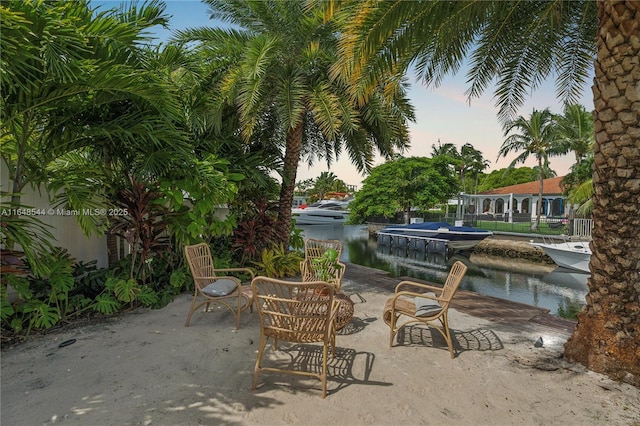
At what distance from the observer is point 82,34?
11.1 ft

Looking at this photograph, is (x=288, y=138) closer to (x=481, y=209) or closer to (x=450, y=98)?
(x=450, y=98)

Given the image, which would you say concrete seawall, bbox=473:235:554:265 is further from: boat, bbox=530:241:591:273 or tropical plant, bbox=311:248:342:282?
tropical plant, bbox=311:248:342:282

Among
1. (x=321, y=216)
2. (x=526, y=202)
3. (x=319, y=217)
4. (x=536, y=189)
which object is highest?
(x=536, y=189)

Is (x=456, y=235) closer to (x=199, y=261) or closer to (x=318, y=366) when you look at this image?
(x=199, y=261)

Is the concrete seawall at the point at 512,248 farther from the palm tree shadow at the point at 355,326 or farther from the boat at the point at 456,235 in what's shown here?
the palm tree shadow at the point at 355,326

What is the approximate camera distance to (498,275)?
14992 mm

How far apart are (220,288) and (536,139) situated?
28.6 meters

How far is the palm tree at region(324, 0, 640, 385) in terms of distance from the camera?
3111mm

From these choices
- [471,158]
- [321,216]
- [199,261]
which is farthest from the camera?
[471,158]

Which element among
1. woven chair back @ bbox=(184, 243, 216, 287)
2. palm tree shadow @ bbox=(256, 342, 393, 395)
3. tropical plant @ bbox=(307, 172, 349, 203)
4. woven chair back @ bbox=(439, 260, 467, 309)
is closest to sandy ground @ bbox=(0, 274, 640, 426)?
palm tree shadow @ bbox=(256, 342, 393, 395)

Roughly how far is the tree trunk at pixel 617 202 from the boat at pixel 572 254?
12287 mm

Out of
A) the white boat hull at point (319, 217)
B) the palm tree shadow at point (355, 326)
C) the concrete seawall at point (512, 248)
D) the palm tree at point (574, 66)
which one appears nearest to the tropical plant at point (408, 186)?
the white boat hull at point (319, 217)

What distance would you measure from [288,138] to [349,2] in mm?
4068

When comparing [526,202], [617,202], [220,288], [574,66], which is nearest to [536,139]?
[526,202]
